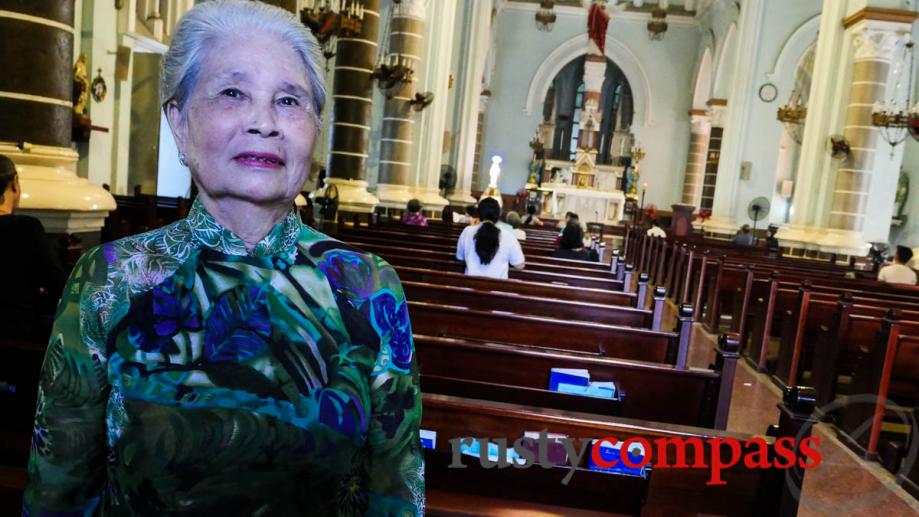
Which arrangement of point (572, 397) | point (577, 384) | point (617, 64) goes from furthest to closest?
point (617, 64)
point (577, 384)
point (572, 397)

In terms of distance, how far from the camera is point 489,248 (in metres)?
5.59

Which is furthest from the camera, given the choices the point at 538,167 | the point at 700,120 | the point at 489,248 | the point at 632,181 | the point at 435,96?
the point at 538,167

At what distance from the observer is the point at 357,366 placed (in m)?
1.08

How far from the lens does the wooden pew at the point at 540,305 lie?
432cm

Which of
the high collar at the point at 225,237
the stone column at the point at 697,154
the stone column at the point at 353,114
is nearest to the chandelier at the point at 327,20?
the stone column at the point at 353,114

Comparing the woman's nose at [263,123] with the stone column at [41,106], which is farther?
the stone column at [41,106]

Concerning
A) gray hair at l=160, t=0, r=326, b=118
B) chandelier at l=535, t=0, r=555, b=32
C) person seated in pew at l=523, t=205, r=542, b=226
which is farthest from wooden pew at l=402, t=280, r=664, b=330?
chandelier at l=535, t=0, r=555, b=32

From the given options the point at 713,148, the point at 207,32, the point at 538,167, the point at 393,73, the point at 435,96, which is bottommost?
the point at 207,32

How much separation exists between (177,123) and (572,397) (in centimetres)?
222

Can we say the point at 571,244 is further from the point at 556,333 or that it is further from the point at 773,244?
the point at 773,244

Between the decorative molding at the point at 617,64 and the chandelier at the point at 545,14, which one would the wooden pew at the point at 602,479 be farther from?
the chandelier at the point at 545,14

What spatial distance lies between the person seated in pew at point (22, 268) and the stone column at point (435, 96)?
11793 millimetres

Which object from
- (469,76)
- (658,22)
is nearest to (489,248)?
(469,76)

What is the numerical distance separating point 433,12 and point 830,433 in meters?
12.3
